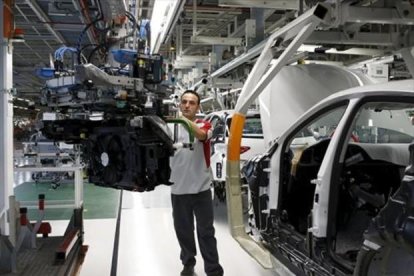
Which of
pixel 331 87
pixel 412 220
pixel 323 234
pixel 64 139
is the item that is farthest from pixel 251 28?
pixel 412 220

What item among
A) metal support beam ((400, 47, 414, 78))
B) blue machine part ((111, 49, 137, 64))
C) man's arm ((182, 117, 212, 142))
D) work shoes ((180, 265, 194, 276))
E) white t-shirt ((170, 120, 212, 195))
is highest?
metal support beam ((400, 47, 414, 78))

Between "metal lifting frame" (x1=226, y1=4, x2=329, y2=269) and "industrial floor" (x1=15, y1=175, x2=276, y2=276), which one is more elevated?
"metal lifting frame" (x1=226, y1=4, x2=329, y2=269)

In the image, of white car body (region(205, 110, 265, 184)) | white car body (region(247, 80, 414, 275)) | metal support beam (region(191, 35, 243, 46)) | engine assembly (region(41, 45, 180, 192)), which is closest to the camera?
white car body (region(247, 80, 414, 275))

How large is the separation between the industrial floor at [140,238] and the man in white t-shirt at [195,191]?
0.39 m

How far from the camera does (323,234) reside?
2.60m

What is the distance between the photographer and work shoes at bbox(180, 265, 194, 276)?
4043mm

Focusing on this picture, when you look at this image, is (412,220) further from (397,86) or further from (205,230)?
(205,230)

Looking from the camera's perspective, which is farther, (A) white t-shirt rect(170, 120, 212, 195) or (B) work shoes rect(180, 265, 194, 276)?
(B) work shoes rect(180, 265, 194, 276)

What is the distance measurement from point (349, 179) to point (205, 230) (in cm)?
138

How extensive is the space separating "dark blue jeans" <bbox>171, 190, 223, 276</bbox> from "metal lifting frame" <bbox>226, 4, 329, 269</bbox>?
0.69ft

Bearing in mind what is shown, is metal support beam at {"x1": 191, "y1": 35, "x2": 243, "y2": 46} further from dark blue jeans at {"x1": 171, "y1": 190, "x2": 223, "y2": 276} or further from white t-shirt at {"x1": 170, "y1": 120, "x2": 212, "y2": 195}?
dark blue jeans at {"x1": 171, "y1": 190, "x2": 223, "y2": 276}

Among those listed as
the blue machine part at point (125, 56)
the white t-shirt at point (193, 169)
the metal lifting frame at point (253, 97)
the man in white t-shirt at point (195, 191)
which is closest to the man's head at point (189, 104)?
the man in white t-shirt at point (195, 191)

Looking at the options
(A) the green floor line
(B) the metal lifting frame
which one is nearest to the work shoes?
(B) the metal lifting frame

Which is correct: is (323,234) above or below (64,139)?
below
